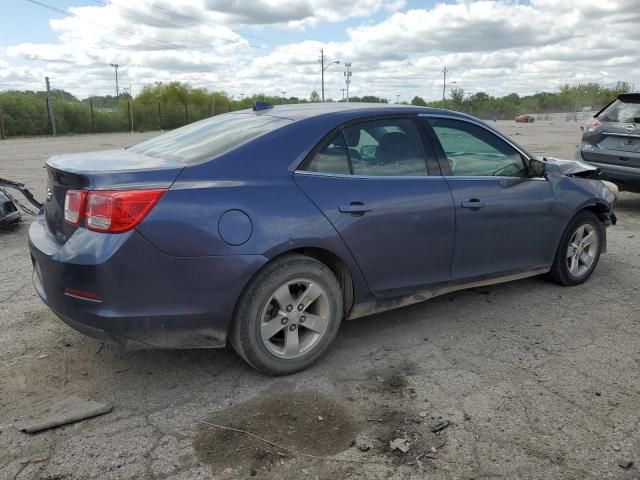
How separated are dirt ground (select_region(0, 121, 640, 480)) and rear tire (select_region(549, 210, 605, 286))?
20.1 inches

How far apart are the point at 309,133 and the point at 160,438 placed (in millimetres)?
1925

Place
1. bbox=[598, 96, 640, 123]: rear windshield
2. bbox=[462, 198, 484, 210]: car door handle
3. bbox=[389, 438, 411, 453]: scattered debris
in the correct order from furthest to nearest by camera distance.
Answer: bbox=[598, 96, 640, 123]: rear windshield, bbox=[462, 198, 484, 210]: car door handle, bbox=[389, 438, 411, 453]: scattered debris

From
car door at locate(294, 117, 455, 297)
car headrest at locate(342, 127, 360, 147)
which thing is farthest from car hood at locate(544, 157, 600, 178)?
car headrest at locate(342, 127, 360, 147)

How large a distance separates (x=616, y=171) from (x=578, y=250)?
12.0ft

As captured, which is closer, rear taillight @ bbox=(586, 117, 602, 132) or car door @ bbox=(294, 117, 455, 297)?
car door @ bbox=(294, 117, 455, 297)

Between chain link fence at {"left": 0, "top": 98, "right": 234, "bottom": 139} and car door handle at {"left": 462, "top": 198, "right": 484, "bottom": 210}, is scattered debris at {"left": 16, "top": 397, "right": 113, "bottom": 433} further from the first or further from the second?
chain link fence at {"left": 0, "top": 98, "right": 234, "bottom": 139}

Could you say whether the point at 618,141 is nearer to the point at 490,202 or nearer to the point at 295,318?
the point at 490,202

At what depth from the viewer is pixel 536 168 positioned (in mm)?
4559

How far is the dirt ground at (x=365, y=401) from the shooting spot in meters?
2.64

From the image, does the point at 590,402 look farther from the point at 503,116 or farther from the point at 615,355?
the point at 503,116

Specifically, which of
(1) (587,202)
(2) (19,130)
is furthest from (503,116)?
(1) (587,202)

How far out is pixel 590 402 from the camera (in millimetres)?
3197

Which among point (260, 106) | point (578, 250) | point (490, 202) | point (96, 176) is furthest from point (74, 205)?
point (578, 250)

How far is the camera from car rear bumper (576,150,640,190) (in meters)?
7.93
